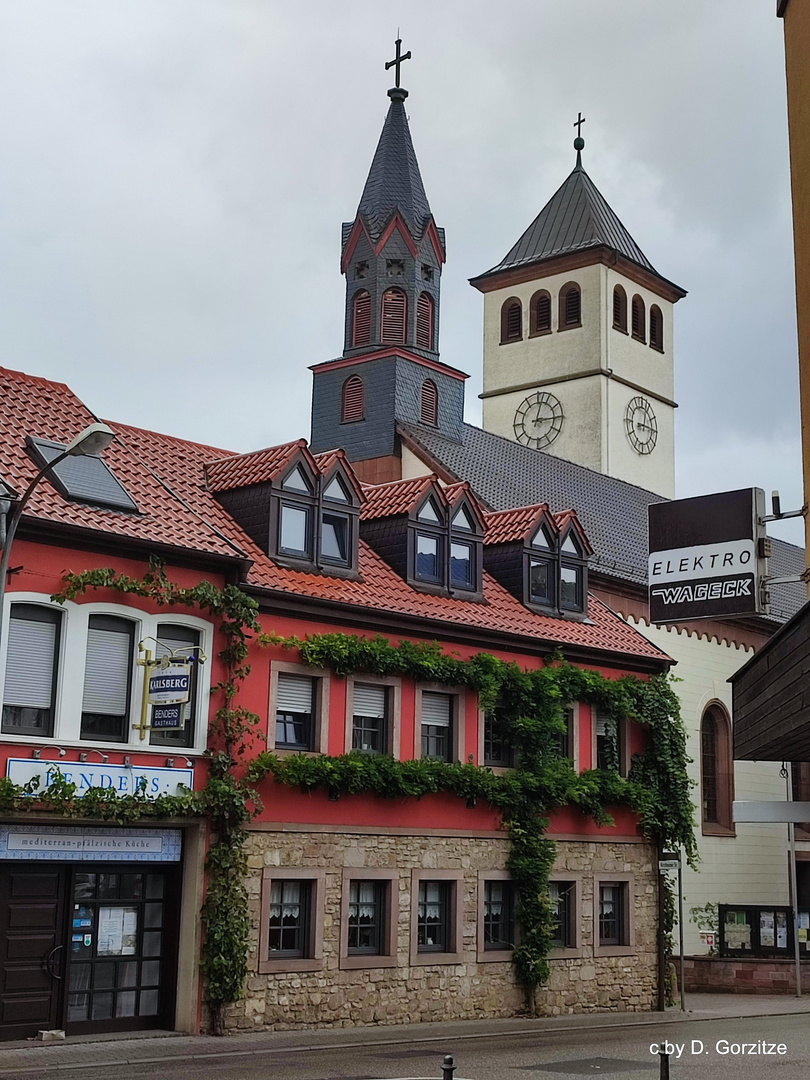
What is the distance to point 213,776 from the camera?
22.0m

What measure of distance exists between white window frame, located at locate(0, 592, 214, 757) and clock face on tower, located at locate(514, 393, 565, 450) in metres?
38.8

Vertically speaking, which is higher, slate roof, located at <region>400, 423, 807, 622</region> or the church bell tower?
the church bell tower

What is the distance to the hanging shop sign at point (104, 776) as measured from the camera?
19.7 meters

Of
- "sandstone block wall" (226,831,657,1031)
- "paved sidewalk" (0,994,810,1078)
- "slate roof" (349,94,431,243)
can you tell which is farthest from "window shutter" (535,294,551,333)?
"paved sidewalk" (0,994,810,1078)

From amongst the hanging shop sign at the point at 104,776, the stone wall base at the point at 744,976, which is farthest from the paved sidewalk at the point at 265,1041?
the stone wall base at the point at 744,976

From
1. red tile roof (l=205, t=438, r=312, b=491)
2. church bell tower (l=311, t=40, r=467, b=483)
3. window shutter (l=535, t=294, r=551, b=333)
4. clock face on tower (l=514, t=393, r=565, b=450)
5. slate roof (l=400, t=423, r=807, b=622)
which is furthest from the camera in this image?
window shutter (l=535, t=294, r=551, b=333)

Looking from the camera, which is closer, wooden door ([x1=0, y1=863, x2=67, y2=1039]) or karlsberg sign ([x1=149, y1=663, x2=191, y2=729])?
wooden door ([x1=0, y1=863, x2=67, y2=1039])

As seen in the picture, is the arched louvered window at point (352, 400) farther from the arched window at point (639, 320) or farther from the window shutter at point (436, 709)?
the arched window at point (639, 320)

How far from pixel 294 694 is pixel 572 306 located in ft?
129

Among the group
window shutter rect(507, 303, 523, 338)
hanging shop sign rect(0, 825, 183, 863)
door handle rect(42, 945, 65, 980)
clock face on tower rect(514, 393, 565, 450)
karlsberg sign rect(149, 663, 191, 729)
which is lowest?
door handle rect(42, 945, 65, 980)

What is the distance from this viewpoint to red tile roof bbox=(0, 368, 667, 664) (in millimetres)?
21625

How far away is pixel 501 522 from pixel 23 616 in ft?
43.7

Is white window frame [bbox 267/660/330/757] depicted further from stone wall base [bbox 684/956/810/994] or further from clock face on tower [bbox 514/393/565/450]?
clock face on tower [bbox 514/393/565/450]

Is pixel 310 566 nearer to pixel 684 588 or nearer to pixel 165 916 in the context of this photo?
pixel 165 916
